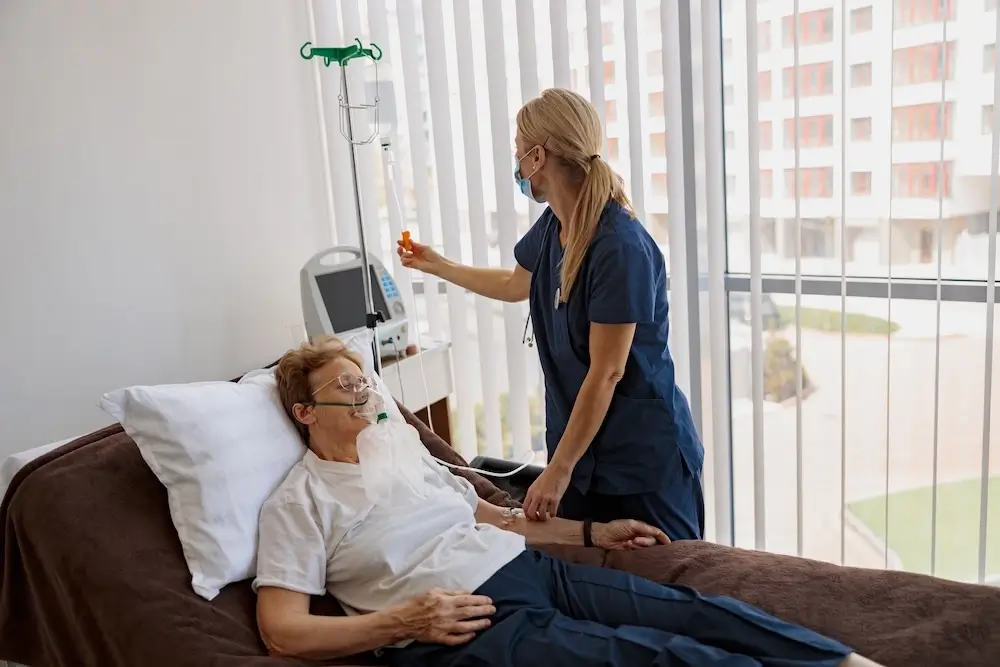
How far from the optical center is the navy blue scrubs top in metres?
1.81

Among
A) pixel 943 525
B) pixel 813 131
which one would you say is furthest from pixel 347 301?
pixel 943 525

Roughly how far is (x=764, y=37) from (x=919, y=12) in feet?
1.17

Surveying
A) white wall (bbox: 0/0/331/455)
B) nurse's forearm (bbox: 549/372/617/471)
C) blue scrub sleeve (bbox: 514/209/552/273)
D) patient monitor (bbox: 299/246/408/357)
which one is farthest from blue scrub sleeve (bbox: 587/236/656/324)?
white wall (bbox: 0/0/331/455)

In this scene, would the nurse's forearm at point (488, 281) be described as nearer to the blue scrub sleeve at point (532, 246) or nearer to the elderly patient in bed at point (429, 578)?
the blue scrub sleeve at point (532, 246)

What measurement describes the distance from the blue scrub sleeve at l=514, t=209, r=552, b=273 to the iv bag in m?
0.54

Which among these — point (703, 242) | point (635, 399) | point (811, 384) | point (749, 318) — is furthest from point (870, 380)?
point (635, 399)

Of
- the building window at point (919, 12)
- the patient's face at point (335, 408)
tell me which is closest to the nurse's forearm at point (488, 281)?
the patient's face at point (335, 408)

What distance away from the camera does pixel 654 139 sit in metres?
2.48

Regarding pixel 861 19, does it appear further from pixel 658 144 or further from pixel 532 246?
pixel 532 246

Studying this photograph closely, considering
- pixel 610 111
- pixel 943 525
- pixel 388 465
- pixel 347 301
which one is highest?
pixel 610 111

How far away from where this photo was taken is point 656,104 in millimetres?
2459

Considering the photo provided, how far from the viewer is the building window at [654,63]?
7.98 ft

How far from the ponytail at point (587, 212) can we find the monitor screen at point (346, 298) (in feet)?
2.98

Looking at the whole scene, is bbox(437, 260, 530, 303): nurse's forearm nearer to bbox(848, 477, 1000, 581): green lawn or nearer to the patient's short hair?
the patient's short hair
